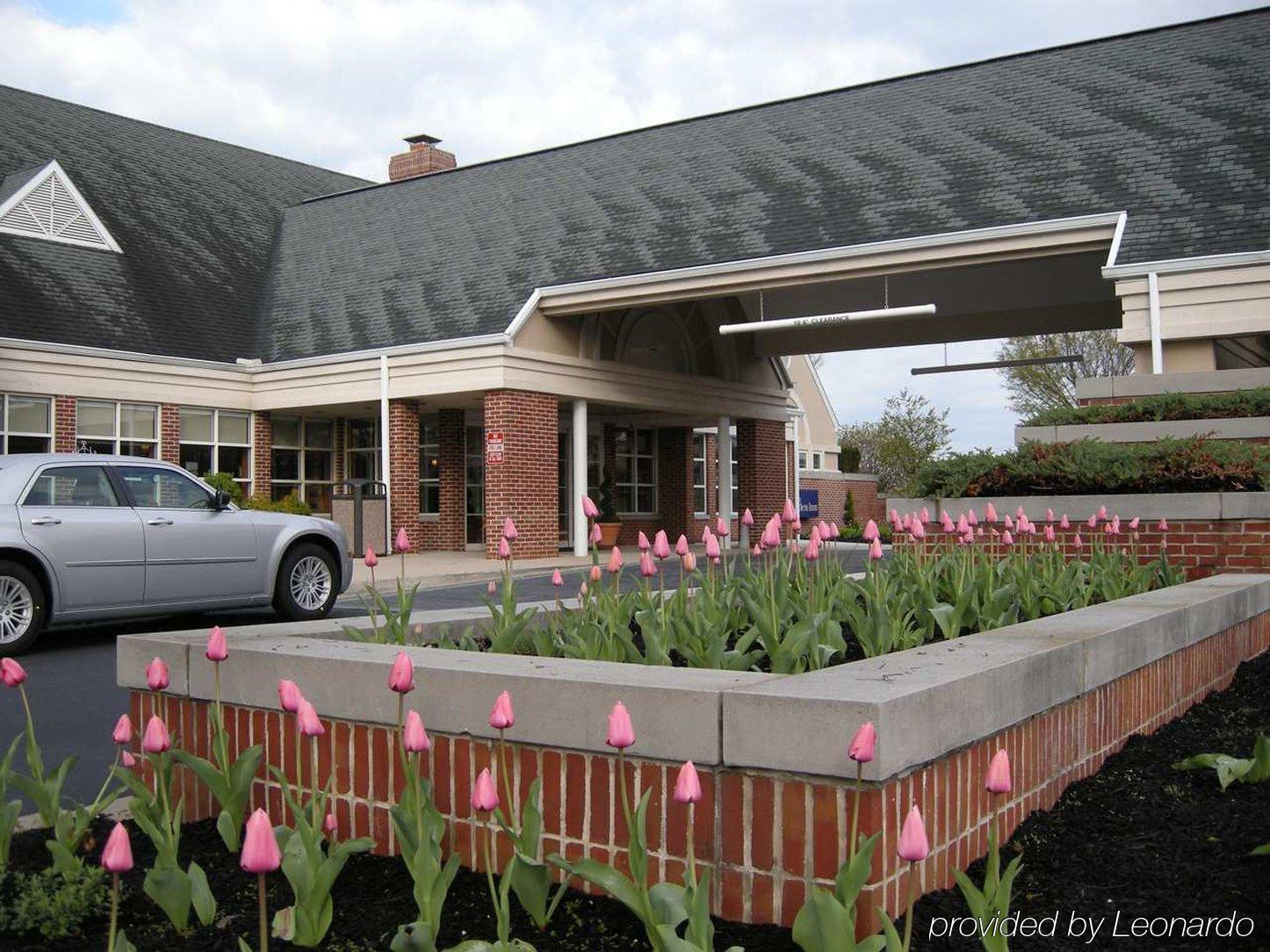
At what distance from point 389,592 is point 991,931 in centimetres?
1337

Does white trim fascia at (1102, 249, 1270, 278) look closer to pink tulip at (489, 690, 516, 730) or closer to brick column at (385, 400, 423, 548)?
brick column at (385, 400, 423, 548)

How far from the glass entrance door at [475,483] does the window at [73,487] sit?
14298 millimetres

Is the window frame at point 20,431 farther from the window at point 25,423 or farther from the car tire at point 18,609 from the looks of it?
the car tire at point 18,609

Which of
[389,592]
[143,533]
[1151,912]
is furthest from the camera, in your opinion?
[389,592]

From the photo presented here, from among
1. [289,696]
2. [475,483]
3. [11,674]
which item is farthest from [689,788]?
[475,483]

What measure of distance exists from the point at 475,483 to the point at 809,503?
54.3ft

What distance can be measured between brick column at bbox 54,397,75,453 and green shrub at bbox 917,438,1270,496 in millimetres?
15497

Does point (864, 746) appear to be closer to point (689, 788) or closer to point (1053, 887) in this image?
point (689, 788)

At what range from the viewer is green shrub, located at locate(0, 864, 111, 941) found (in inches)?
123

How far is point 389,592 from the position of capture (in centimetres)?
1534

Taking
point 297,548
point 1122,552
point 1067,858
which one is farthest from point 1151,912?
point 297,548

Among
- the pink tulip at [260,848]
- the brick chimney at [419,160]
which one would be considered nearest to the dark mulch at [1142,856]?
the pink tulip at [260,848]

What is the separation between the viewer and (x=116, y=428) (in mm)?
20875

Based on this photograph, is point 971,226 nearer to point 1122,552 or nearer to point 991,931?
point 1122,552
